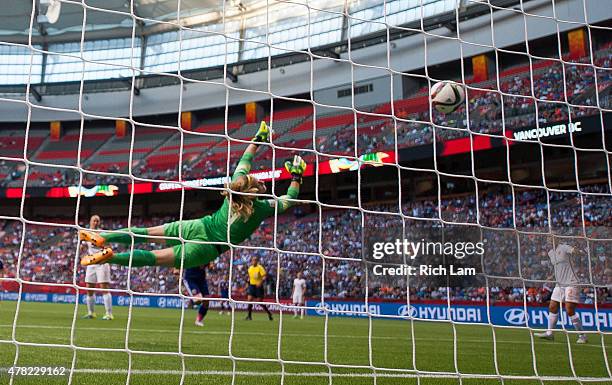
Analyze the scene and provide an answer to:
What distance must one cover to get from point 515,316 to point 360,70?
14.8 meters

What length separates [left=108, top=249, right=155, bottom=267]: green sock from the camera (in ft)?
15.3

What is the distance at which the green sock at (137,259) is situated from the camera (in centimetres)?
466

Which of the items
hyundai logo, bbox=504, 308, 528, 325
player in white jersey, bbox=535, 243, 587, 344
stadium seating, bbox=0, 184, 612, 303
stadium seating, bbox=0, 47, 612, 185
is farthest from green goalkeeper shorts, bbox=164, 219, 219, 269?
hyundai logo, bbox=504, 308, 528, 325

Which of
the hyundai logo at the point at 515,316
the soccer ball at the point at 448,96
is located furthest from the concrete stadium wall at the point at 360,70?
the soccer ball at the point at 448,96

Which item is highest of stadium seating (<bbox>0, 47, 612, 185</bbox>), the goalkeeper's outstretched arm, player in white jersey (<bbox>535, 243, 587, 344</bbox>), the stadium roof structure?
the stadium roof structure

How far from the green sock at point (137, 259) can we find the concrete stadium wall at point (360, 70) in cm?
1069

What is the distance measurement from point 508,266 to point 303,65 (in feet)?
52.6

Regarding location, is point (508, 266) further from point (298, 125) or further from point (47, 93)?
point (47, 93)

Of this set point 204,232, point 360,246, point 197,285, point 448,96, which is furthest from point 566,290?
point 360,246

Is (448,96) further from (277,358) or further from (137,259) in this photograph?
(137,259)

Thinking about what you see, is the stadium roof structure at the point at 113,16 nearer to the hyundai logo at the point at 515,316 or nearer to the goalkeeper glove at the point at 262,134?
the hyundai logo at the point at 515,316

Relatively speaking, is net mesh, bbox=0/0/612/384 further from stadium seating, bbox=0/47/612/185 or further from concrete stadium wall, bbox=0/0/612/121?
concrete stadium wall, bbox=0/0/612/121

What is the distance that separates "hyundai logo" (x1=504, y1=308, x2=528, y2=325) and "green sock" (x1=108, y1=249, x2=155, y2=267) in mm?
10758

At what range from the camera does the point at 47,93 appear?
31078mm
